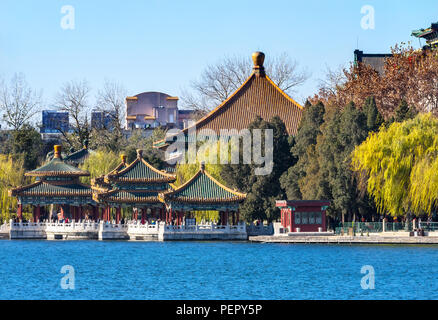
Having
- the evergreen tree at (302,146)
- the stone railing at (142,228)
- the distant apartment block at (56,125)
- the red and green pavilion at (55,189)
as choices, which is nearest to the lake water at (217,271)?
the stone railing at (142,228)

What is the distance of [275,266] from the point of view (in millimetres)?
55406

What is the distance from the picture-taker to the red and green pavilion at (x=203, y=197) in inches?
2869

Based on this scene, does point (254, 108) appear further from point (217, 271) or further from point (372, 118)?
point (217, 271)

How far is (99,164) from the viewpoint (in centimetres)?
8706

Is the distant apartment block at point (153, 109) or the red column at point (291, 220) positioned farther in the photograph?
the distant apartment block at point (153, 109)

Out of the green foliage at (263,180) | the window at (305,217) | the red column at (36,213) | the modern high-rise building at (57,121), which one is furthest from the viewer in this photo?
the modern high-rise building at (57,121)

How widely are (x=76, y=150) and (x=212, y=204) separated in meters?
28.9

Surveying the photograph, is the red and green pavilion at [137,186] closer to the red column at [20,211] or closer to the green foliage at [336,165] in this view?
the red column at [20,211]

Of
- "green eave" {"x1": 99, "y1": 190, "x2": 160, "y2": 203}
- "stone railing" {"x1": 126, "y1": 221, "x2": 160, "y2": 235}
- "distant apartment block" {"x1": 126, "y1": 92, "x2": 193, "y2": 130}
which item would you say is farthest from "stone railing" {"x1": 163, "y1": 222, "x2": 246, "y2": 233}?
"distant apartment block" {"x1": 126, "y1": 92, "x2": 193, "y2": 130}

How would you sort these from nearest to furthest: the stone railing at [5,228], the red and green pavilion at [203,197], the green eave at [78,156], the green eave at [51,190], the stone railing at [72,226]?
1. the red and green pavilion at [203,197]
2. the stone railing at [72,226]
3. the green eave at [51,190]
4. the stone railing at [5,228]
5. the green eave at [78,156]

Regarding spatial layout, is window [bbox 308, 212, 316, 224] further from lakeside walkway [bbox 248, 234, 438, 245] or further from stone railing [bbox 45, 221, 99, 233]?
stone railing [bbox 45, 221, 99, 233]

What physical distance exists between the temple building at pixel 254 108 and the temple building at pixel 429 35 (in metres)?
12.7

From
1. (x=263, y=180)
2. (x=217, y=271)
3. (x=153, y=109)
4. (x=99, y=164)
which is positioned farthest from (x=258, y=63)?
(x=153, y=109)
